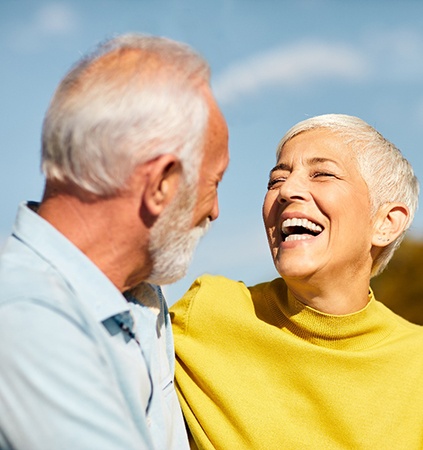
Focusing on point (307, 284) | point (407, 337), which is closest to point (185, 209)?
point (307, 284)

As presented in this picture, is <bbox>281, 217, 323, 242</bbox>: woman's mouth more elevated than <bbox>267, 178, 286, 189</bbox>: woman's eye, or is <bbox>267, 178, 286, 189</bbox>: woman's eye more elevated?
<bbox>267, 178, 286, 189</bbox>: woman's eye

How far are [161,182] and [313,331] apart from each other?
4.41ft

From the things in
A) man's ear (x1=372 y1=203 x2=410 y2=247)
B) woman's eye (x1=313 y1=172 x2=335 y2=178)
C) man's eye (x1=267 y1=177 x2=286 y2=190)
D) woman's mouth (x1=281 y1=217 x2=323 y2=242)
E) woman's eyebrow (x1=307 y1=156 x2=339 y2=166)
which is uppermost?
man's eye (x1=267 y1=177 x2=286 y2=190)

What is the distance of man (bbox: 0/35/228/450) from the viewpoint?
1945 mm

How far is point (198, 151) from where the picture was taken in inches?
92.0

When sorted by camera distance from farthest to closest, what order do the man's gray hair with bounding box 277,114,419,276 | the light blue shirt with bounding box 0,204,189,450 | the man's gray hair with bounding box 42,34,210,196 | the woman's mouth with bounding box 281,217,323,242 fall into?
the man's gray hair with bounding box 277,114,419,276 → the woman's mouth with bounding box 281,217,323,242 → the man's gray hair with bounding box 42,34,210,196 → the light blue shirt with bounding box 0,204,189,450

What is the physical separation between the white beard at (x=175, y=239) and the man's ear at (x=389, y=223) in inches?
47.5

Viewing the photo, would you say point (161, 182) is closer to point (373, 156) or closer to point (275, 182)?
point (275, 182)

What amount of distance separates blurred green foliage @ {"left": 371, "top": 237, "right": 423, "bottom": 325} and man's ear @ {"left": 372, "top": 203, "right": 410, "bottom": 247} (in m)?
17.0

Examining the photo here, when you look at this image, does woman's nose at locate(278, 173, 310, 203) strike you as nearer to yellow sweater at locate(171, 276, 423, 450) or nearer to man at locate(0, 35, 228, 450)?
yellow sweater at locate(171, 276, 423, 450)

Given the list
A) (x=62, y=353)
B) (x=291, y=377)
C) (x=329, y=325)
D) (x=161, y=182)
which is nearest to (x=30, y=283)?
(x=62, y=353)

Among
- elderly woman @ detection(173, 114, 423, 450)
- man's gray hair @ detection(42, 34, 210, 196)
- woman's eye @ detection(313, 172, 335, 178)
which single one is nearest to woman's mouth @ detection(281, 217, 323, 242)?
elderly woman @ detection(173, 114, 423, 450)

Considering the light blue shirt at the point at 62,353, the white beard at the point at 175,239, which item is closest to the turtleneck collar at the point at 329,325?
the white beard at the point at 175,239

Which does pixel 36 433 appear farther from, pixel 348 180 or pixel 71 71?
pixel 348 180
